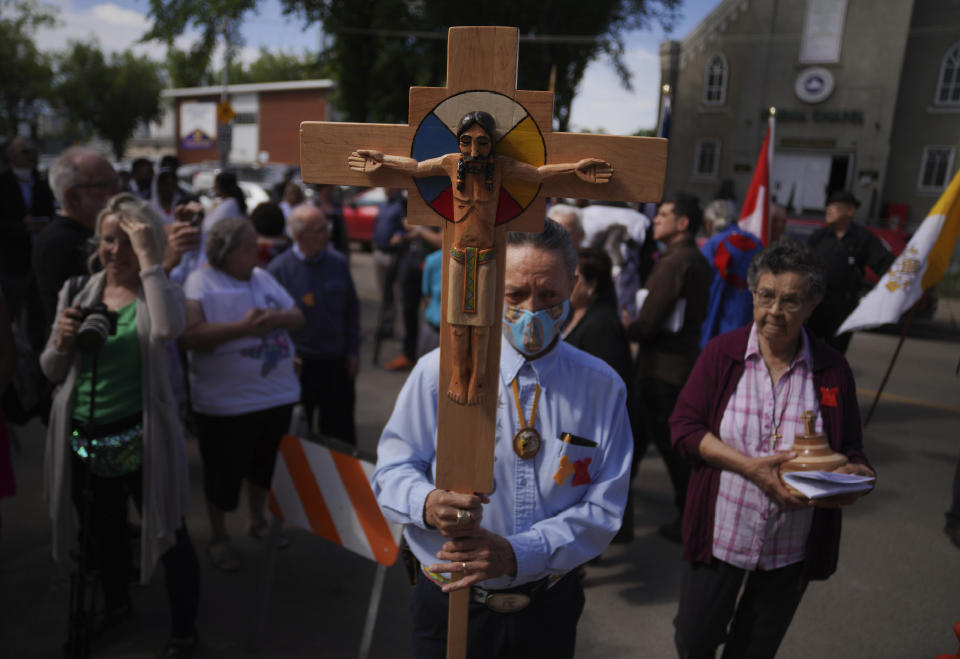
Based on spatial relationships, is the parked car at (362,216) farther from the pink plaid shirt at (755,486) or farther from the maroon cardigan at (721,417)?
the pink plaid shirt at (755,486)

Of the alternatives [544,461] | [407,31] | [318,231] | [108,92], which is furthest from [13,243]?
[108,92]

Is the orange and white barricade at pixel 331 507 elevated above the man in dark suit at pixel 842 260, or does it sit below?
below

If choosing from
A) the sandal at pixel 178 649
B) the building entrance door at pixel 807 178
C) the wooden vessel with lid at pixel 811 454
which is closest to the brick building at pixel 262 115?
the building entrance door at pixel 807 178

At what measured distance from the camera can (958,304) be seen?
578 inches

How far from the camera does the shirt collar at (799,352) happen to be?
8.12ft

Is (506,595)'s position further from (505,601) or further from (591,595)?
(591,595)

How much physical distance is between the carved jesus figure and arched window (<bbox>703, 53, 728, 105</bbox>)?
25856 mm

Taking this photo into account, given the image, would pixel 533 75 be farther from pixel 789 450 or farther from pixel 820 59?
pixel 789 450

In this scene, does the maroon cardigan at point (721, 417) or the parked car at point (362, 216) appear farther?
the parked car at point (362, 216)

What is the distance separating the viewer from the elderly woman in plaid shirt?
2428mm

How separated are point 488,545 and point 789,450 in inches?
50.4

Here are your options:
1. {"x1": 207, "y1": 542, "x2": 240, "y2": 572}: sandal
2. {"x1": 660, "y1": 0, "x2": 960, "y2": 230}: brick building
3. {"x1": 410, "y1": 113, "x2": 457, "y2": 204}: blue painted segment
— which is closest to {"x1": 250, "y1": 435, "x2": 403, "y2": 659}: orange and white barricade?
{"x1": 207, "y1": 542, "x2": 240, "y2": 572}: sandal

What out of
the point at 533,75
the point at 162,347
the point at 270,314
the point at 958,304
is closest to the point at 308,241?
the point at 270,314

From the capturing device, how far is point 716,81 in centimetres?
2494
